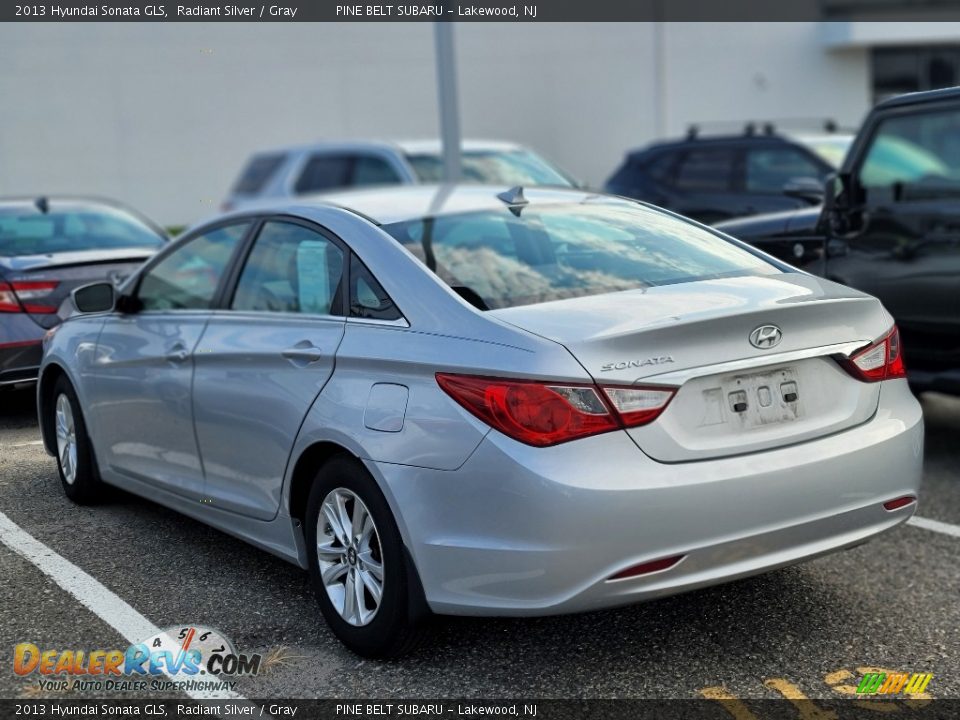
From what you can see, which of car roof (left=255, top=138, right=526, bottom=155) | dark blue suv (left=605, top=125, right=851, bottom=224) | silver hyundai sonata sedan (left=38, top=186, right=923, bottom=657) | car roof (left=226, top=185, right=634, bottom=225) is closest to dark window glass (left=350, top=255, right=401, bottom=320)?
silver hyundai sonata sedan (left=38, top=186, right=923, bottom=657)

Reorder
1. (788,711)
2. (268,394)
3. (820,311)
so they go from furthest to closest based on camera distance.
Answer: (268,394), (820,311), (788,711)

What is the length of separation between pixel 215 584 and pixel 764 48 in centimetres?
2526

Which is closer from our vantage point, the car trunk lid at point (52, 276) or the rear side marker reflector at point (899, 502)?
the rear side marker reflector at point (899, 502)

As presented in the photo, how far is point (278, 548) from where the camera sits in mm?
4539

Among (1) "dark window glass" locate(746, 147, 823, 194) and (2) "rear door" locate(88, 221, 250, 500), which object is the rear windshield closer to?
(2) "rear door" locate(88, 221, 250, 500)

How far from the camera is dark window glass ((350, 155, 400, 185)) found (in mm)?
13719

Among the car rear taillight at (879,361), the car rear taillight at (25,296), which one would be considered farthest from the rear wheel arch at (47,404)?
the car rear taillight at (879,361)

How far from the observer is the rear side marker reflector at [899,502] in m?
4.07

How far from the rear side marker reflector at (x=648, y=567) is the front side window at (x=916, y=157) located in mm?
4069

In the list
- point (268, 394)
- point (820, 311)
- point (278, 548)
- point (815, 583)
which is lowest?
point (815, 583)

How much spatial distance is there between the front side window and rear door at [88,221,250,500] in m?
3.88

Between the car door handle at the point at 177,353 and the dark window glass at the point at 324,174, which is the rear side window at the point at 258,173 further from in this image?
the car door handle at the point at 177,353

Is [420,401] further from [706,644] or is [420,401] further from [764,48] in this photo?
[764,48]
